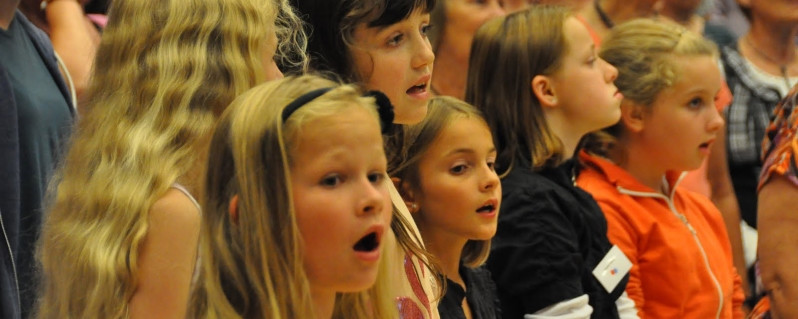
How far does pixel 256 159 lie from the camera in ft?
5.62

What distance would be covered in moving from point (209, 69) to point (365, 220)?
64cm

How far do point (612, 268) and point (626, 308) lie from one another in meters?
0.14

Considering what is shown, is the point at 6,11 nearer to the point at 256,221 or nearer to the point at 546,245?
the point at 546,245

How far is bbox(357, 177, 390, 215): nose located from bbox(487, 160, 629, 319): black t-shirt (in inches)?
51.7

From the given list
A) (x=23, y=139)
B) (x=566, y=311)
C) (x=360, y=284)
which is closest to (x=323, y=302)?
(x=360, y=284)

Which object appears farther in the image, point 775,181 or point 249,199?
point 775,181

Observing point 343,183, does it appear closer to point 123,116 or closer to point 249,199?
point 249,199

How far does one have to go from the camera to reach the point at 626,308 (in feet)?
10.8

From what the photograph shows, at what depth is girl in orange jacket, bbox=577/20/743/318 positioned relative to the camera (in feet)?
11.3

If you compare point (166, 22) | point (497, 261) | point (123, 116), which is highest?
point (166, 22)

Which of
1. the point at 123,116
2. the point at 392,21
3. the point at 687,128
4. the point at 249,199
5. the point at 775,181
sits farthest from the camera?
the point at 687,128

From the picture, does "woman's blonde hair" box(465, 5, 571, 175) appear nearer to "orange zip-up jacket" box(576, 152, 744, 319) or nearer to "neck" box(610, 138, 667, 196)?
"orange zip-up jacket" box(576, 152, 744, 319)

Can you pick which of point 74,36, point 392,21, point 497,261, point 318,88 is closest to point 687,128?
point 497,261

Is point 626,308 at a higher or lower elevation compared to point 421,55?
lower
